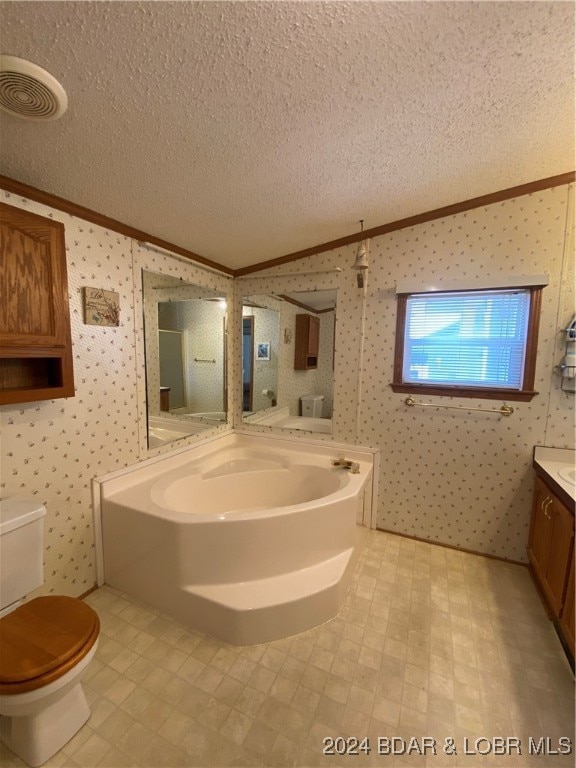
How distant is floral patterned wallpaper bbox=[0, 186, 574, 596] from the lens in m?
1.62

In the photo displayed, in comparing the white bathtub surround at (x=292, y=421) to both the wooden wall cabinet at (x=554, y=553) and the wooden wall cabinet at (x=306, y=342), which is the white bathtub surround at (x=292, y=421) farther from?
the wooden wall cabinet at (x=554, y=553)

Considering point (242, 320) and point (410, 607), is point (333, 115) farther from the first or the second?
point (410, 607)

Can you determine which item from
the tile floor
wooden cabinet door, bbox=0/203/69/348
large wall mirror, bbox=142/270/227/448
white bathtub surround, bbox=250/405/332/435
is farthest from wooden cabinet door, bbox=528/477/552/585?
wooden cabinet door, bbox=0/203/69/348

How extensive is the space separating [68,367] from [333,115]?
5.19 feet

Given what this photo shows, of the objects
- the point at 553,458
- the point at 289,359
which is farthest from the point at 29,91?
the point at 553,458

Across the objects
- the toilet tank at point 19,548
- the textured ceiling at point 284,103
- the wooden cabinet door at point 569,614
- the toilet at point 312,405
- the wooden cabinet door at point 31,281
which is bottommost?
the wooden cabinet door at point 569,614

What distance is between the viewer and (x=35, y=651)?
1040mm

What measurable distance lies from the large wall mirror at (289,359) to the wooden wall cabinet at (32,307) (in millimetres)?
1665

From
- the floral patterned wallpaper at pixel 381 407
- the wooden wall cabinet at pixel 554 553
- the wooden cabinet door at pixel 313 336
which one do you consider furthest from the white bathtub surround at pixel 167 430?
the wooden wall cabinet at pixel 554 553

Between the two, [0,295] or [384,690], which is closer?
[0,295]

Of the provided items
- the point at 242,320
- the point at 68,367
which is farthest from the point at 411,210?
the point at 68,367

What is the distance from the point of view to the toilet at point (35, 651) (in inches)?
38.7

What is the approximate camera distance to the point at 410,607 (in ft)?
5.82

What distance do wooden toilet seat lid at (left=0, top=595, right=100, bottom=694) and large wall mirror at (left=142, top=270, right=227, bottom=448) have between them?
1.05m
